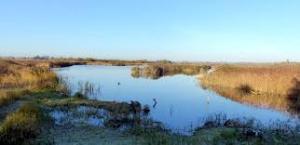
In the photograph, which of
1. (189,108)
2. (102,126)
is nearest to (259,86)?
(189,108)

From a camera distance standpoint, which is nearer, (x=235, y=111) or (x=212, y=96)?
(x=235, y=111)

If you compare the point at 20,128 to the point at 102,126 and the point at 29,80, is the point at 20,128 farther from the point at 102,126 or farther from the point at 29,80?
the point at 29,80

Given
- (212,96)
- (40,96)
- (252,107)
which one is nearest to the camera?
(40,96)

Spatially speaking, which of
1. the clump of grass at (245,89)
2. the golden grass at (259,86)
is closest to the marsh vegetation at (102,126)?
the golden grass at (259,86)

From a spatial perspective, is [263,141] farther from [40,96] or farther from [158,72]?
[158,72]

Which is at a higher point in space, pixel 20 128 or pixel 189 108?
pixel 20 128

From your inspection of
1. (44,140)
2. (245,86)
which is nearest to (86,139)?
(44,140)

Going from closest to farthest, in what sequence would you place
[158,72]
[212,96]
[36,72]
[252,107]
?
[252,107]
[212,96]
[36,72]
[158,72]

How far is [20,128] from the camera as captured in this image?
37.0 ft

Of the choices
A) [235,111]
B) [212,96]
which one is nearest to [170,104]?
[235,111]

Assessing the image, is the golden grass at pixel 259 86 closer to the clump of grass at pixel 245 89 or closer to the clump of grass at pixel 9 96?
the clump of grass at pixel 245 89

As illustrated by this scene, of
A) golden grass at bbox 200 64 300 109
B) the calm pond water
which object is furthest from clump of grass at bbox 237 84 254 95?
the calm pond water

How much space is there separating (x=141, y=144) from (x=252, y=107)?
42.2 ft

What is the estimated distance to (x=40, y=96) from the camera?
2052cm
